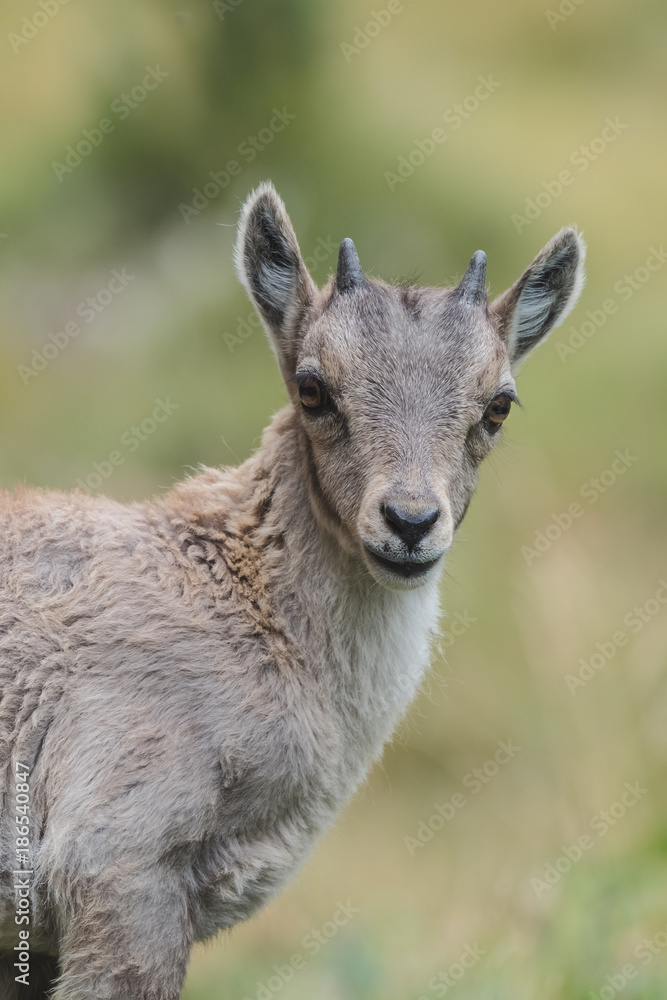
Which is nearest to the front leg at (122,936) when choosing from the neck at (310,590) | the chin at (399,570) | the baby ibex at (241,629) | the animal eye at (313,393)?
the baby ibex at (241,629)

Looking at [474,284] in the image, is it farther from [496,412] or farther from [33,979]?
[33,979]

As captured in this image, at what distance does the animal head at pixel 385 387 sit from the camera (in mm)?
6016

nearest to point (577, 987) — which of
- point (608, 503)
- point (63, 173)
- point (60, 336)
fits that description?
point (608, 503)

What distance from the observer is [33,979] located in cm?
682

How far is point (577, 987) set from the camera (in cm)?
716

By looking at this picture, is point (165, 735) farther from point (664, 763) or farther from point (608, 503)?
point (608, 503)

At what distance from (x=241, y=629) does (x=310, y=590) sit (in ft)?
1.58

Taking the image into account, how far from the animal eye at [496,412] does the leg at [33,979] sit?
13.2 feet

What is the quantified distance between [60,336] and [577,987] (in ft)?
36.3

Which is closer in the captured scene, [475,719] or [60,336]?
[475,719]

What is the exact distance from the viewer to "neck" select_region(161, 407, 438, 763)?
259 inches

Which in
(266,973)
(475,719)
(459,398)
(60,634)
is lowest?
(266,973)

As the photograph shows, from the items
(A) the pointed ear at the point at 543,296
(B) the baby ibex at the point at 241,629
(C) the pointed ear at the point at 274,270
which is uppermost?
(A) the pointed ear at the point at 543,296

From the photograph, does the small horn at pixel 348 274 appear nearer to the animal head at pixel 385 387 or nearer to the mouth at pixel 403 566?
the animal head at pixel 385 387
